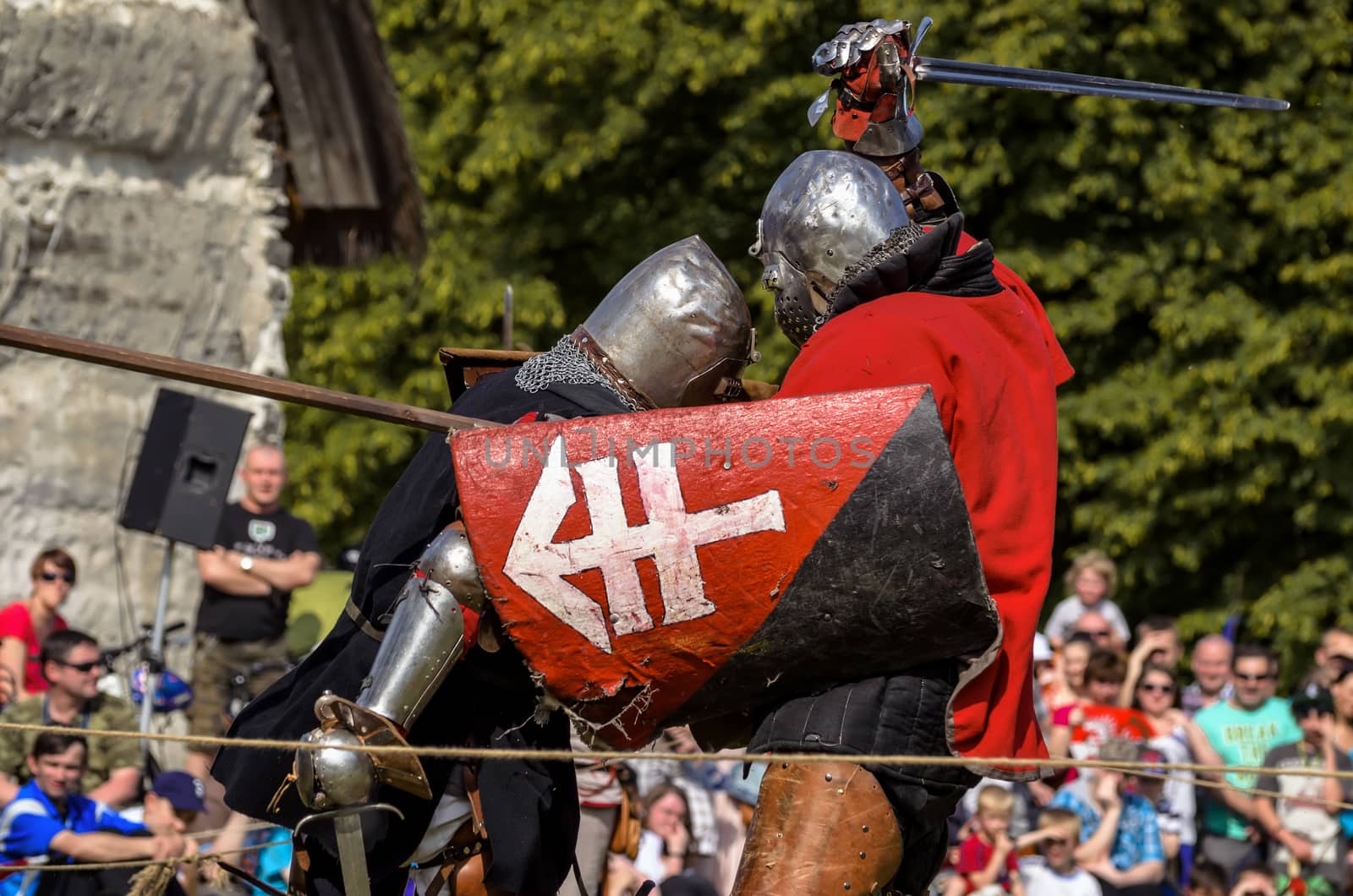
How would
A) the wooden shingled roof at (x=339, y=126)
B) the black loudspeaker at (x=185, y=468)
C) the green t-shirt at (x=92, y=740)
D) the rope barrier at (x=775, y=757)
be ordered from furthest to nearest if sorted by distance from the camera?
1. the wooden shingled roof at (x=339, y=126)
2. the black loudspeaker at (x=185, y=468)
3. the green t-shirt at (x=92, y=740)
4. the rope barrier at (x=775, y=757)

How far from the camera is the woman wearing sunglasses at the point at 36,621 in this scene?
6984mm

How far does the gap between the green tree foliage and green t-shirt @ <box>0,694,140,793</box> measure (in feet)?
20.7

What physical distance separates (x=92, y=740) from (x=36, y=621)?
51.3 inches

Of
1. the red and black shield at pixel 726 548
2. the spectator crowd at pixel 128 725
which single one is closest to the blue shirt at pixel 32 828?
the spectator crowd at pixel 128 725

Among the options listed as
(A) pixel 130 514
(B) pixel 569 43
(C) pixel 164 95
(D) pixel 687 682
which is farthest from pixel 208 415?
(B) pixel 569 43

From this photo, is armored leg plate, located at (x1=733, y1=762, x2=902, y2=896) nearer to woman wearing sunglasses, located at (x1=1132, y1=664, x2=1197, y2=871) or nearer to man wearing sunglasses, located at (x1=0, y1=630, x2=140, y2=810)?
man wearing sunglasses, located at (x1=0, y1=630, x2=140, y2=810)

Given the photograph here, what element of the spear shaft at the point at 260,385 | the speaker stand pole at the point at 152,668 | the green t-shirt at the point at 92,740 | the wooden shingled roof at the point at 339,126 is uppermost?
the spear shaft at the point at 260,385

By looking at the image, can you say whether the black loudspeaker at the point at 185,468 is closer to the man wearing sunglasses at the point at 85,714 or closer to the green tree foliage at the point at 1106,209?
the man wearing sunglasses at the point at 85,714

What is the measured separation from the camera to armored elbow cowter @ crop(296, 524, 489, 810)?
3.41m

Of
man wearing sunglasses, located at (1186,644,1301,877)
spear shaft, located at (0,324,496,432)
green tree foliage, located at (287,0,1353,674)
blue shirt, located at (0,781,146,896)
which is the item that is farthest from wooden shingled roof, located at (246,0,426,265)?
spear shaft, located at (0,324,496,432)

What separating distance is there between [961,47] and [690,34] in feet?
6.25

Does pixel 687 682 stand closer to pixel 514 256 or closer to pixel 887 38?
pixel 887 38

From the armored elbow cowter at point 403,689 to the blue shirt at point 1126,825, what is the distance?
3847 mm

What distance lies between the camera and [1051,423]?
3.63 metres
